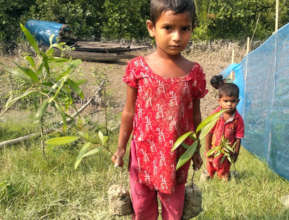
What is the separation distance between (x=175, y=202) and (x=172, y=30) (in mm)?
861

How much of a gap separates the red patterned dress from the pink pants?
9 cm

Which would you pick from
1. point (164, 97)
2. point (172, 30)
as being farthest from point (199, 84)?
point (172, 30)

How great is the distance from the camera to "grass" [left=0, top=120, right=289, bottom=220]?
2.13 metres

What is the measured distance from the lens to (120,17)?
12.0m

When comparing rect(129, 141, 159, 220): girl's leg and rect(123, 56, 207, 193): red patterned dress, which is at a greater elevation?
rect(123, 56, 207, 193): red patterned dress

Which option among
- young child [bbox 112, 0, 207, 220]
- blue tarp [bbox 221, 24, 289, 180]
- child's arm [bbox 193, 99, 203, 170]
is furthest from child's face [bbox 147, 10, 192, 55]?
blue tarp [bbox 221, 24, 289, 180]

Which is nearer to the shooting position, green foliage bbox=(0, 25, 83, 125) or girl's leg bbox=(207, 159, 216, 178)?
green foliage bbox=(0, 25, 83, 125)

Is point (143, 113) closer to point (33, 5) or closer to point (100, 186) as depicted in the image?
point (100, 186)

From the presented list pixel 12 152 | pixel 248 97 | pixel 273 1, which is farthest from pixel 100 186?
pixel 273 1

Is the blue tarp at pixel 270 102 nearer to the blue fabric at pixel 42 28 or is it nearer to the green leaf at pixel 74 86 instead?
the green leaf at pixel 74 86

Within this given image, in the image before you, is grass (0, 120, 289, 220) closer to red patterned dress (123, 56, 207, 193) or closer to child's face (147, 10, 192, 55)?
red patterned dress (123, 56, 207, 193)

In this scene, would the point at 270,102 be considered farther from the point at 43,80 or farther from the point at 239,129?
the point at 43,80

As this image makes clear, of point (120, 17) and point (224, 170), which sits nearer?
point (224, 170)

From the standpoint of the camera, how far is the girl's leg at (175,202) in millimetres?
1508
